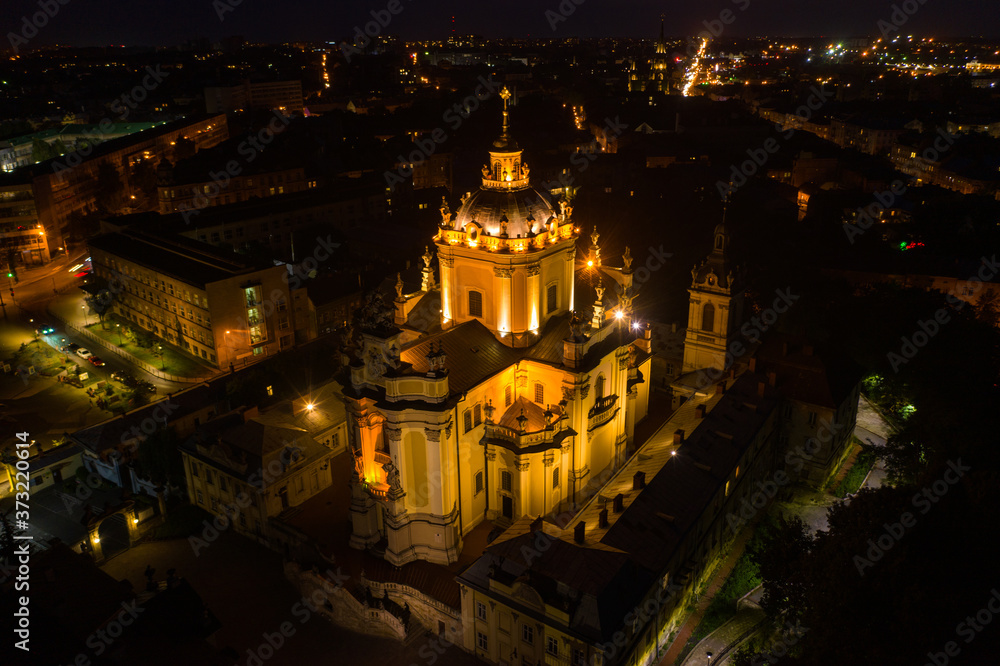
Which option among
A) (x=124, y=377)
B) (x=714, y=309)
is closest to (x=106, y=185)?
(x=124, y=377)

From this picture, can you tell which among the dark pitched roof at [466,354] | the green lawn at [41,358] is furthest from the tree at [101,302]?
the dark pitched roof at [466,354]

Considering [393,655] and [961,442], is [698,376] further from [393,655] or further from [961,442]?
[393,655]

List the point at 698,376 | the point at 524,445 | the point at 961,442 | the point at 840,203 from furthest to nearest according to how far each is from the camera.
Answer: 1. the point at 840,203
2. the point at 698,376
3. the point at 961,442
4. the point at 524,445

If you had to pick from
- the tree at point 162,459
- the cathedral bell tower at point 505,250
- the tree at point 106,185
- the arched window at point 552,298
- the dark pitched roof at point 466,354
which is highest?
the cathedral bell tower at point 505,250

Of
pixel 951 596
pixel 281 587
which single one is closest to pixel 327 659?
pixel 281 587

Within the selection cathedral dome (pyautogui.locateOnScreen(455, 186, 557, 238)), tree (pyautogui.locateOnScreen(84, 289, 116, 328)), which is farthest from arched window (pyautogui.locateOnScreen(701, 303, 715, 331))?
tree (pyautogui.locateOnScreen(84, 289, 116, 328))

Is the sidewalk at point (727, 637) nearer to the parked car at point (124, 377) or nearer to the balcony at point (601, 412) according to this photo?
the balcony at point (601, 412)

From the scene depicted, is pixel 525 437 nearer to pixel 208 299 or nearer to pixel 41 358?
pixel 208 299
